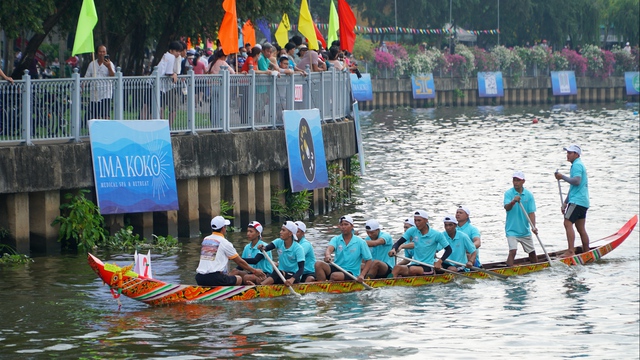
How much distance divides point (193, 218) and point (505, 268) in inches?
256

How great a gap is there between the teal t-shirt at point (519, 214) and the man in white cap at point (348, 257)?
3.16 meters

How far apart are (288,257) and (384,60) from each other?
193 ft

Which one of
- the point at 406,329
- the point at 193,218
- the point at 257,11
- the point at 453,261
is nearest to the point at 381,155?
the point at 257,11

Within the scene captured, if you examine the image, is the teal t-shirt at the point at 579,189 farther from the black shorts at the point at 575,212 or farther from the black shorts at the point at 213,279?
the black shorts at the point at 213,279

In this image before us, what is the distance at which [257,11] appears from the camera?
1203 inches

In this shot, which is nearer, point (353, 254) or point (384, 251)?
point (353, 254)

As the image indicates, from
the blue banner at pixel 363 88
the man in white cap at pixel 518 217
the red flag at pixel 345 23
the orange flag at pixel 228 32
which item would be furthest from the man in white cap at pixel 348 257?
the blue banner at pixel 363 88

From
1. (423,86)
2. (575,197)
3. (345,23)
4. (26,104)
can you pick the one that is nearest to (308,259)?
(26,104)

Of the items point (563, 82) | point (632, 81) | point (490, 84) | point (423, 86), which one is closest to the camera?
point (423, 86)

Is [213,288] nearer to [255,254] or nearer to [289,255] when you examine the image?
[255,254]

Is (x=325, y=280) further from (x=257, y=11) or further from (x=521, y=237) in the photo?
(x=257, y=11)

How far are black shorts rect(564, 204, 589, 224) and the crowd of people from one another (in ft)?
4.53

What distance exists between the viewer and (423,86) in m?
81.1

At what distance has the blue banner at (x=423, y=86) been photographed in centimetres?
8050
